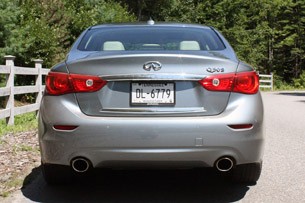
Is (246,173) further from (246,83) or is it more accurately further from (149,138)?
(149,138)

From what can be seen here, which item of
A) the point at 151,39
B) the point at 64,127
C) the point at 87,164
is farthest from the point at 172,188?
the point at 151,39

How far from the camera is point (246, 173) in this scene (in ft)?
14.4

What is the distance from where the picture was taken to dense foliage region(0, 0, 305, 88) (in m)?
19.2

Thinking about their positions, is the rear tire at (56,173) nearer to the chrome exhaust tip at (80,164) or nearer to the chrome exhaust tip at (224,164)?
the chrome exhaust tip at (80,164)

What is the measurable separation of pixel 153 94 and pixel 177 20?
40034 millimetres

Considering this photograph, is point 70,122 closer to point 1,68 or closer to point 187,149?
point 187,149

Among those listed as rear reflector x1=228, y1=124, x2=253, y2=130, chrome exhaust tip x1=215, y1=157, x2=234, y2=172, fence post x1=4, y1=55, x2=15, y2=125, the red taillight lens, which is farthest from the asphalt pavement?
fence post x1=4, y1=55, x2=15, y2=125

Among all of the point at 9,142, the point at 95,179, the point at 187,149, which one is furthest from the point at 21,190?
the point at 9,142

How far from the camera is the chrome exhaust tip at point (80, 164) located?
377 cm

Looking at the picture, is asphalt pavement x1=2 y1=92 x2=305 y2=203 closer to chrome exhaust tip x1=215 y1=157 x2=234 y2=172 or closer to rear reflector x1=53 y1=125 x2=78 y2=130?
chrome exhaust tip x1=215 y1=157 x2=234 y2=172

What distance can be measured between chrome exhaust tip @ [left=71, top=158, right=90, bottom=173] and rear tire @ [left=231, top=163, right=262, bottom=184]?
1.39 m

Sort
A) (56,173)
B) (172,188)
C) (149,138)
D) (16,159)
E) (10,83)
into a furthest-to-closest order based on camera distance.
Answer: (10,83) < (16,159) < (172,188) < (56,173) < (149,138)

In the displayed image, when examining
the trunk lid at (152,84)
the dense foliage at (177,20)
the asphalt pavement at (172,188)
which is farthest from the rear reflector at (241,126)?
the dense foliage at (177,20)

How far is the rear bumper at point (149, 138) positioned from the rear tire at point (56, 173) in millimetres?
412
